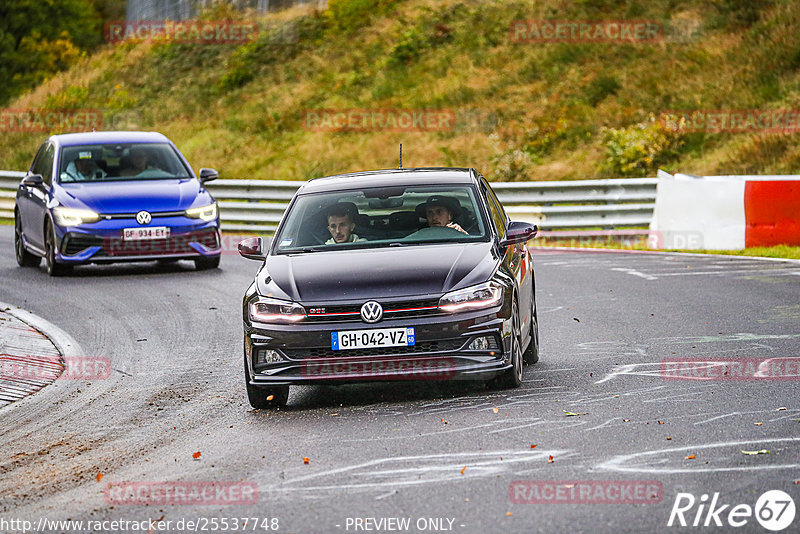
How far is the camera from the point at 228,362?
35.4 feet

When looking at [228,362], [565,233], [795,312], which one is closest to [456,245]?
[228,362]

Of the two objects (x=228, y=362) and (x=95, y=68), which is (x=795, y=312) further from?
(x=95, y=68)

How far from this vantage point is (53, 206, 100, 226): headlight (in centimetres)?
1669

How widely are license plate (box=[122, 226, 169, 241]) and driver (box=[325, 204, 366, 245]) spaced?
7564 mm

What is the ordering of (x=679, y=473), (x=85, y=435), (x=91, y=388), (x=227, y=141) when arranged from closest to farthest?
1. (x=679, y=473)
2. (x=85, y=435)
3. (x=91, y=388)
4. (x=227, y=141)

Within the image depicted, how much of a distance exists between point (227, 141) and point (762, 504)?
121ft

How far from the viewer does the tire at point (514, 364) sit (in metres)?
8.59

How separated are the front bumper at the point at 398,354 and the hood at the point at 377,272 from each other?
21 cm

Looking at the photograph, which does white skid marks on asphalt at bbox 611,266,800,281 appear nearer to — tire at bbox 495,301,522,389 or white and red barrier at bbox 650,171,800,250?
white and red barrier at bbox 650,171,800,250
